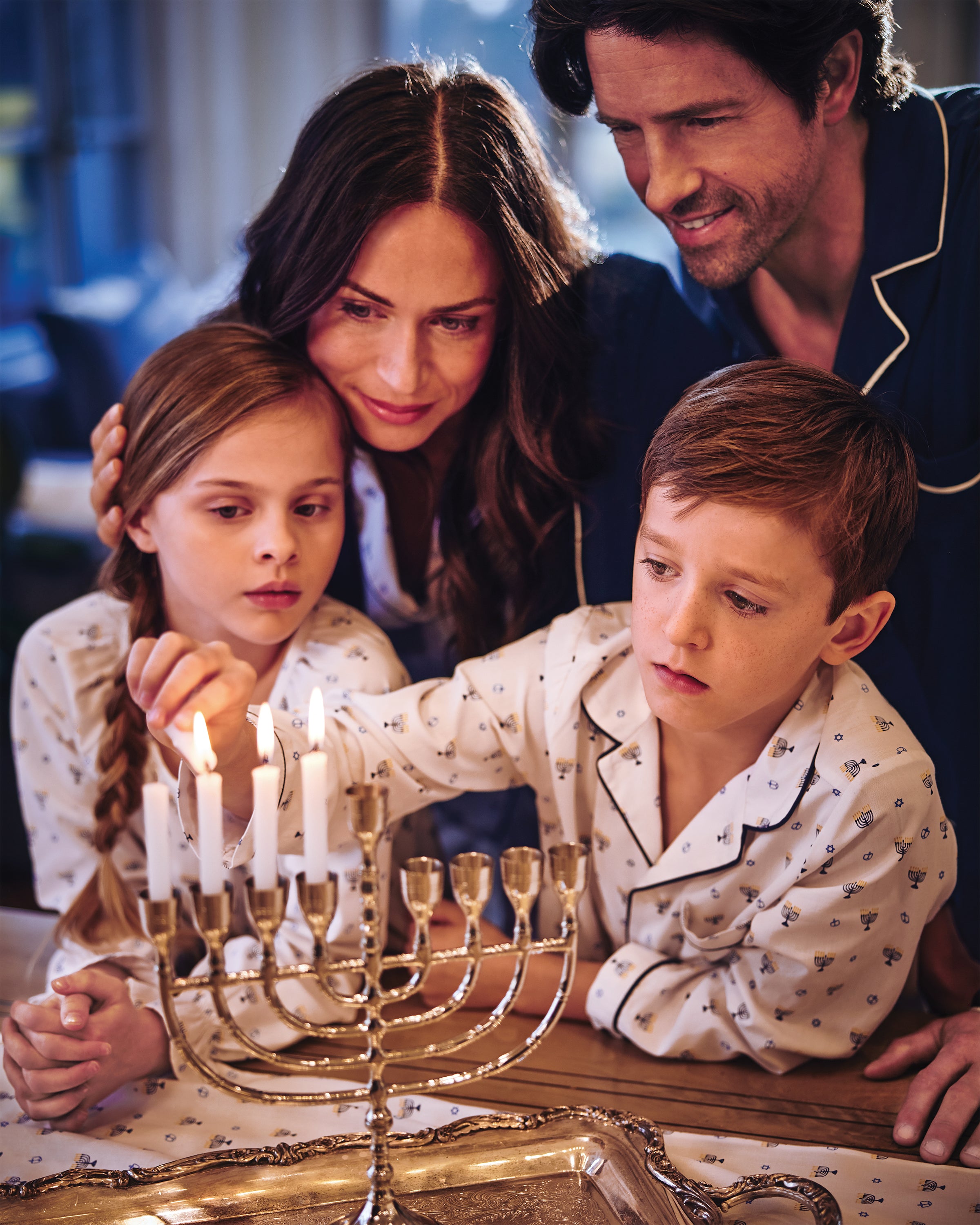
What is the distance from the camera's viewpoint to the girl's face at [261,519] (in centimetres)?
117

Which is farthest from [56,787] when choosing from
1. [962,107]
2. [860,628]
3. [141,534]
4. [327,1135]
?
[962,107]

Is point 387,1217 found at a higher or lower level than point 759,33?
lower

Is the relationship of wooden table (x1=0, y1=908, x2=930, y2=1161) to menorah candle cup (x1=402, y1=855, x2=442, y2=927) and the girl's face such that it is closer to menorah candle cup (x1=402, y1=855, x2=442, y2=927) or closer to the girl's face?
menorah candle cup (x1=402, y1=855, x2=442, y2=927)

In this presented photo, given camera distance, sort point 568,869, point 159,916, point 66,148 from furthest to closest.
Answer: point 66,148
point 568,869
point 159,916

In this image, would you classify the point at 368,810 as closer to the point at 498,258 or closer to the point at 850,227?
the point at 498,258

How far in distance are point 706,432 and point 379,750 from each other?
46cm

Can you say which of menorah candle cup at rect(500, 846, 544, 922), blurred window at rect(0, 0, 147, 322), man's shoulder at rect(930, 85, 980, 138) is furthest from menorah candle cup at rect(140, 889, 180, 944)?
blurred window at rect(0, 0, 147, 322)

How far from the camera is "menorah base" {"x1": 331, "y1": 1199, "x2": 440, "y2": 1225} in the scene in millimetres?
838

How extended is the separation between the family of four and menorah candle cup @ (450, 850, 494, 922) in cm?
27

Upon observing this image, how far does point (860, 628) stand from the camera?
106 cm

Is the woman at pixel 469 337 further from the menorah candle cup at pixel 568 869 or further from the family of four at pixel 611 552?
the menorah candle cup at pixel 568 869

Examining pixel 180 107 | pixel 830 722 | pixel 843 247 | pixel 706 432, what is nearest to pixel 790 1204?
pixel 830 722

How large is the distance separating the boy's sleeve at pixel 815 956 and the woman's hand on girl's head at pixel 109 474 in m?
0.72

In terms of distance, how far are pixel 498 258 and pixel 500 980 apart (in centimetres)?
78
